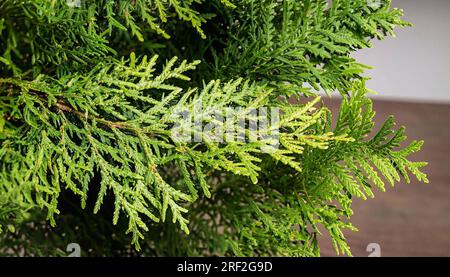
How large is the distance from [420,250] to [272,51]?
4.51 feet

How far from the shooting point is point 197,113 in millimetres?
461

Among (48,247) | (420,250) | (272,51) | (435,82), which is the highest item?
(435,82)

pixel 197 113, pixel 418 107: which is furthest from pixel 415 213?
pixel 197 113

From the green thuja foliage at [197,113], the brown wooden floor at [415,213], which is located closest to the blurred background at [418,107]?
the brown wooden floor at [415,213]

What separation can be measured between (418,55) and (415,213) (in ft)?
2.75

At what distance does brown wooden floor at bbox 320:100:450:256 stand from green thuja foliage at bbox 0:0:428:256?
0.87m

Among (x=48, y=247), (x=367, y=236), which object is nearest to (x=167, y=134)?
(x=48, y=247)

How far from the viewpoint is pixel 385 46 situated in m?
2.52

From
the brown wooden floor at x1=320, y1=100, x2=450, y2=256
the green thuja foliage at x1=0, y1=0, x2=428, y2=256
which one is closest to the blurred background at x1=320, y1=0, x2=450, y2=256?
the brown wooden floor at x1=320, y1=100, x2=450, y2=256

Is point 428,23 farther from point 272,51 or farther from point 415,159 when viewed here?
point 272,51

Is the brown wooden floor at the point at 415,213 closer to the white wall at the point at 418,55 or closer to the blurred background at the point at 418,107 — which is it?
the blurred background at the point at 418,107

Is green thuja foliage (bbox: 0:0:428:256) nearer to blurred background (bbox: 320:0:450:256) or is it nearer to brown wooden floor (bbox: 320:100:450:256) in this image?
brown wooden floor (bbox: 320:100:450:256)

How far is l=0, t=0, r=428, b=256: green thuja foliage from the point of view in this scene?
0.46m

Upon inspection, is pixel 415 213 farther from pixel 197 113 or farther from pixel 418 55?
pixel 197 113
